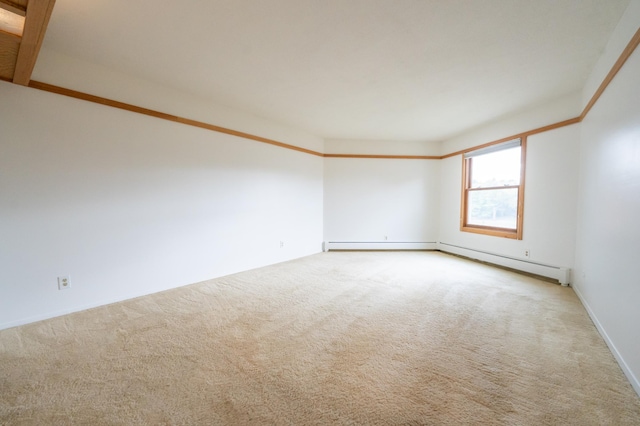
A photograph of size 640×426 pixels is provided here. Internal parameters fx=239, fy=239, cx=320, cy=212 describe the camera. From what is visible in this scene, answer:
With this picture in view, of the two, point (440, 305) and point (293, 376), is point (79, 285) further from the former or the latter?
point (440, 305)

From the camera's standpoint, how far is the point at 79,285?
2518 millimetres

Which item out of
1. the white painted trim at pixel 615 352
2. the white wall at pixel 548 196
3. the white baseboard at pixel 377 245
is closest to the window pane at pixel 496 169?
the white wall at pixel 548 196

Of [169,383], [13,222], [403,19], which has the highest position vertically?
[403,19]

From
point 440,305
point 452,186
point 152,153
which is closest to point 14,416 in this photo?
point 152,153

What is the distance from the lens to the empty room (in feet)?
4.87

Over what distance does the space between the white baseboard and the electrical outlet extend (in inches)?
168

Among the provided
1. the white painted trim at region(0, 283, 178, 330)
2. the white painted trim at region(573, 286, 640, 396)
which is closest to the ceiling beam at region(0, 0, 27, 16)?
the white painted trim at region(0, 283, 178, 330)

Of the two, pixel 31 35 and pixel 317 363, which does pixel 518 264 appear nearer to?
pixel 317 363

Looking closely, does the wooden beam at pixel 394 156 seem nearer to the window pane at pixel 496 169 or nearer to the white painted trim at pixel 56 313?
the window pane at pixel 496 169

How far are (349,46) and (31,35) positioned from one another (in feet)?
7.58

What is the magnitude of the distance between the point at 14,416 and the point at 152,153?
8.48 feet

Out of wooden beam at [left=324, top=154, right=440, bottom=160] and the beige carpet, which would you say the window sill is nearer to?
the beige carpet

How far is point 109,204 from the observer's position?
8.83ft

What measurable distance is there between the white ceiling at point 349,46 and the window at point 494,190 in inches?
39.2
